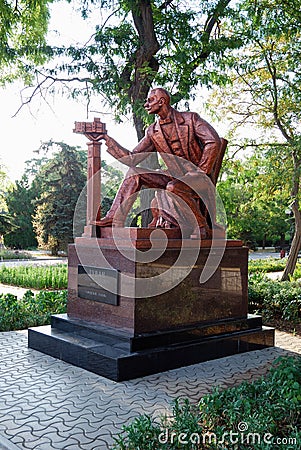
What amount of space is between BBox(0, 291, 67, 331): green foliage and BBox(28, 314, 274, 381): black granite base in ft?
4.77

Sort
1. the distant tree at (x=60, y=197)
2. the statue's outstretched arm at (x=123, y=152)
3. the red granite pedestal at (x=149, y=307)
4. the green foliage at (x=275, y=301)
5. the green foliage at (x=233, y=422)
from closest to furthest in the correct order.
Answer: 1. the green foliage at (x=233, y=422)
2. the red granite pedestal at (x=149, y=307)
3. the statue's outstretched arm at (x=123, y=152)
4. the green foliage at (x=275, y=301)
5. the distant tree at (x=60, y=197)

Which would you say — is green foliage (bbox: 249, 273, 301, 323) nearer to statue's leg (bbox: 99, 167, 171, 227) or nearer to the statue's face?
statue's leg (bbox: 99, 167, 171, 227)

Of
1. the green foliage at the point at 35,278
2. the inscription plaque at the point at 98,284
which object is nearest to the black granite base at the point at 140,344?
the inscription plaque at the point at 98,284

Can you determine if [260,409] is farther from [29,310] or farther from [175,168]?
[29,310]

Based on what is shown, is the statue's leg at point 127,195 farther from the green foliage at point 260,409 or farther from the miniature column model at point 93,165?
the green foliage at point 260,409

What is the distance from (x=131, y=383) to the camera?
5234 mm

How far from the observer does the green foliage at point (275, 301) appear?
347 inches

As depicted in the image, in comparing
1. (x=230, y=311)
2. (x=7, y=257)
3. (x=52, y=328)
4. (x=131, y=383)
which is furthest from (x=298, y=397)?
(x=7, y=257)

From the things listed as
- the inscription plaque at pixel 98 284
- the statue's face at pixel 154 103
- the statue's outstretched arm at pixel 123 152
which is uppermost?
the statue's face at pixel 154 103

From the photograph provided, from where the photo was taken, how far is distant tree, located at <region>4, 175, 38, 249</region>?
38594 millimetres

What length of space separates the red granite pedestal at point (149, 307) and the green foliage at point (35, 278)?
8081 mm

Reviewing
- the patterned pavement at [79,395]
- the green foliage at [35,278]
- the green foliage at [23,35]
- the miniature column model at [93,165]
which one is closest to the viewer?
the patterned pavement at [79,395]

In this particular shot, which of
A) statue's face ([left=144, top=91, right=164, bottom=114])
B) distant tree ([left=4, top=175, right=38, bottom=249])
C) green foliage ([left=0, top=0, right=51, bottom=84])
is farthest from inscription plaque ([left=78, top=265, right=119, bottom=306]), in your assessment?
distant tree ([left=4, top=175, right=38, bottom=249])

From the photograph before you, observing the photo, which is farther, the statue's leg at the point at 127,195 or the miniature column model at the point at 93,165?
the miniature column model at the point at 93,165
